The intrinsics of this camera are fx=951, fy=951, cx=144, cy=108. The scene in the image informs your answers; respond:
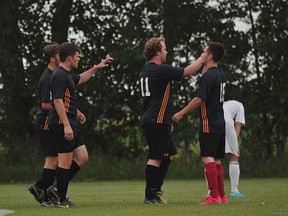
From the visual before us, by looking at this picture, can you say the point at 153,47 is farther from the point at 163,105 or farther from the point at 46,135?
the point at 46,135

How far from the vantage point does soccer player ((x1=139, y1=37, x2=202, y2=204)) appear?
1204cm

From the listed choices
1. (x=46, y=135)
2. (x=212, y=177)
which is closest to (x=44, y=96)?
(x=46, y=135)

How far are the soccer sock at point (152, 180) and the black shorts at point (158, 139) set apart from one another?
0.54 ft

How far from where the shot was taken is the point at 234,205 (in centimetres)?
1167

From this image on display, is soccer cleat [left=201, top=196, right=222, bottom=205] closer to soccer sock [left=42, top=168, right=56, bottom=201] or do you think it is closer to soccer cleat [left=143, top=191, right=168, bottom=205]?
soccer cleat [left=143, top=191, right=168, bottom=205]

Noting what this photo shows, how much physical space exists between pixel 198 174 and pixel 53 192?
12327 millimetres

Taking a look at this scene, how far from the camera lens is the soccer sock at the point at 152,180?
12188mm

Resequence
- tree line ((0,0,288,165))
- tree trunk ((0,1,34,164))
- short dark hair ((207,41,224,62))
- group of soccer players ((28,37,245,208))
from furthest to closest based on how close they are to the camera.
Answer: tree line ((0,0,288,165)) < tree trunk ((0,1,34,164)) < short dark hair ((207,41,224,62)) < group of soccer players ((28,37,245,208))

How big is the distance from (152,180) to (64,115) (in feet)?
4.78

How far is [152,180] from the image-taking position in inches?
480

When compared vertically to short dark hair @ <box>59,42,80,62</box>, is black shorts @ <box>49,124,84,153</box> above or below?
below

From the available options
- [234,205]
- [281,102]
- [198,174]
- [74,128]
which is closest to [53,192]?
[74,128]

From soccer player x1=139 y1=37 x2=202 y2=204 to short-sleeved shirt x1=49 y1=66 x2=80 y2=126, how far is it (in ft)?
3.01

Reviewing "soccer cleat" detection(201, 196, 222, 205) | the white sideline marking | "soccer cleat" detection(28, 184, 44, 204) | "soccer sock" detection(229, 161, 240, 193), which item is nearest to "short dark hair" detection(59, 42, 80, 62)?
"soccer cleat" detection(28, 184, 44, 204)
